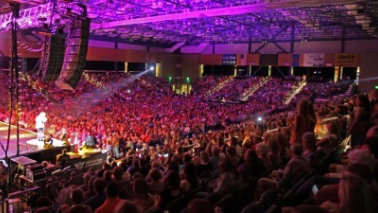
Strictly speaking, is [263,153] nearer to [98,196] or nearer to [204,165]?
[204,165]

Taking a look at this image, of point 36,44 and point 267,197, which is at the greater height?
point 36,44

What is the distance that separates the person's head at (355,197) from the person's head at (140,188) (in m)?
1.86

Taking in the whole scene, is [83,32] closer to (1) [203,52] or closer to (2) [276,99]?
(2) [276,99]

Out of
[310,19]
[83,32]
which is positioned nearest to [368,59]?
[310,19]

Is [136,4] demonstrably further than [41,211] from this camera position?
Yes

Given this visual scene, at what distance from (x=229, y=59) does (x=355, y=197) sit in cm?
2955

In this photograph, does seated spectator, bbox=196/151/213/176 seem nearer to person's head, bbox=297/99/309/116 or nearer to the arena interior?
the arena interior

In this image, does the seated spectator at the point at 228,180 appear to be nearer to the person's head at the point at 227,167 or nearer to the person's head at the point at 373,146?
the person's head at the point at 227,167

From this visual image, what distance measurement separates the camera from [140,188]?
3.43 meters

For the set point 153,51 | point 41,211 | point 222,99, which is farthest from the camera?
point 153,51

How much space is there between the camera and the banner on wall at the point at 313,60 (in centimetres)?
2619

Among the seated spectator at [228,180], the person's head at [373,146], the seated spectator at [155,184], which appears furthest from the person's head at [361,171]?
the seated spectator at [155,184]

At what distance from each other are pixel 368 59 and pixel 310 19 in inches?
346

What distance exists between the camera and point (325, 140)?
15.2 ft
